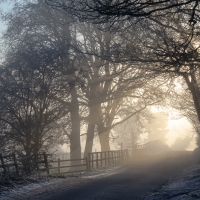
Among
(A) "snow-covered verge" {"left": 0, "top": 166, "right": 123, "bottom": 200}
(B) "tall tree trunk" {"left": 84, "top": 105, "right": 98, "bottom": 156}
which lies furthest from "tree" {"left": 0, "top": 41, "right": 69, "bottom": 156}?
(B) "tall tree trunk" {"left": 84, "top": 105, "right": 98, "bottom": 156}

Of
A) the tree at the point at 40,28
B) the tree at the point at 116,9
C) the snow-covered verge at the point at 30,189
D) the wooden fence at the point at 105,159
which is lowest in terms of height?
the snow-covered verge at the point at 30,189

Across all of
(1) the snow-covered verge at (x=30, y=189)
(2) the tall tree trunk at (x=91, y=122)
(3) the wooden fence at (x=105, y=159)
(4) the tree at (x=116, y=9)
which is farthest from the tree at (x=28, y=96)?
(2) the tall tree trunk at (x=91, y=122)

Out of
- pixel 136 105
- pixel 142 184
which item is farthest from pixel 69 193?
pixel 136 105

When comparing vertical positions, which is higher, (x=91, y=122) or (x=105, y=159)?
(x=91, y=122)

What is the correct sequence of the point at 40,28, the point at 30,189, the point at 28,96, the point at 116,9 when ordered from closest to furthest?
the point at 116,9
the point at 30,189
the point at 28,96
the point at 40,28

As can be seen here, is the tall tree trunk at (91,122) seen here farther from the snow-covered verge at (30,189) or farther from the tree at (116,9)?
the tree at (116,9)

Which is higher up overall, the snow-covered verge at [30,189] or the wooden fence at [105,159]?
the wooden fence at [105,159]

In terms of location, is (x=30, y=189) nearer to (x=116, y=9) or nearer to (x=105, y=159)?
(x=116, y=9)

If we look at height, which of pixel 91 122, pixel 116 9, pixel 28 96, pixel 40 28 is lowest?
pixel 91 122

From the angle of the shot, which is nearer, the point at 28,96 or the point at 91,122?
the point at 28,96

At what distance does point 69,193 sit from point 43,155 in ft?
23.1

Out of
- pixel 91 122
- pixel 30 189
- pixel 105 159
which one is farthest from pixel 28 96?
pixel 105 159

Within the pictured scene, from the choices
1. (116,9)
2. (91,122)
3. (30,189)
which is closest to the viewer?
(116,9)

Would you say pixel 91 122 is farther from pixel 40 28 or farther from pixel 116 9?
pixel 116 9
